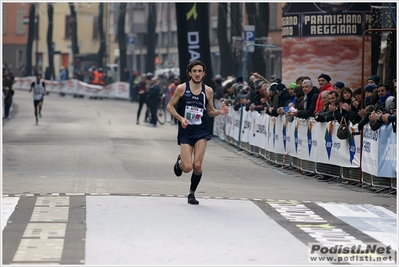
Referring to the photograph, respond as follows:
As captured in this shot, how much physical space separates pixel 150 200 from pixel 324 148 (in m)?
5.38

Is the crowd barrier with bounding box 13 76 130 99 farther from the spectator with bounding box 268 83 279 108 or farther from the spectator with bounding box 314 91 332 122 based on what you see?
the spectator with bounding box 314 91 332 122

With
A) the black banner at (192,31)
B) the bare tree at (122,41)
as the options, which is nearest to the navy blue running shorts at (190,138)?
the black banner at (192,31)

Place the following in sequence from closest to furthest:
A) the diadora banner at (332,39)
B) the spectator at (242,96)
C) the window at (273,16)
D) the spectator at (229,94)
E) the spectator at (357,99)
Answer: the spectator at (357,99) < the diadora banner at (332,39) < the spectator at (242,96) < the spectator at (229,94) < the window at (273,16)

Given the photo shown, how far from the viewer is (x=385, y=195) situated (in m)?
14.4

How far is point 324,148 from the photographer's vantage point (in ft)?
56.2

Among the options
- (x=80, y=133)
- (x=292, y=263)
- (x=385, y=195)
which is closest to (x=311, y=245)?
(x=292, y=263)

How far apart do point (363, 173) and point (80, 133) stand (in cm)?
1499

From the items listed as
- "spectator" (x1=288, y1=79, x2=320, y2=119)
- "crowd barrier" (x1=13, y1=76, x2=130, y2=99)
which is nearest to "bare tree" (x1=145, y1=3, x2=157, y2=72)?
"crowd barrier" (x1=13, y1=76, x2=130, y2=99)

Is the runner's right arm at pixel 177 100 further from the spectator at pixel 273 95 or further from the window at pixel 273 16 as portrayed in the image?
the window at pixel 273 16

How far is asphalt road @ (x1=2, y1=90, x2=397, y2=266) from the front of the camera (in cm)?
889

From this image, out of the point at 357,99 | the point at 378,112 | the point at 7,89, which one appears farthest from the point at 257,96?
the point at 7,89

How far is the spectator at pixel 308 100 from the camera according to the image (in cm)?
1795

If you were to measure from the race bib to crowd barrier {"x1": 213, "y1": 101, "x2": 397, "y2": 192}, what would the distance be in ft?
10.9

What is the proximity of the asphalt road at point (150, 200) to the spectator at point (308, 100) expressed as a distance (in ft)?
3.70
